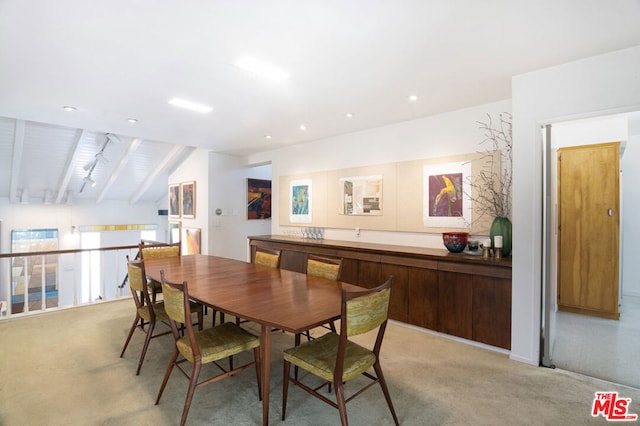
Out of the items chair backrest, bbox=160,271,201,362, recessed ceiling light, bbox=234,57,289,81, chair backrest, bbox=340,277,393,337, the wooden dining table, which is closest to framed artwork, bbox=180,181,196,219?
the wooden dining table

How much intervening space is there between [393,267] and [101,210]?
8550 millimetres

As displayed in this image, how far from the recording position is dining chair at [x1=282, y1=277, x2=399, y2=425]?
1651mm

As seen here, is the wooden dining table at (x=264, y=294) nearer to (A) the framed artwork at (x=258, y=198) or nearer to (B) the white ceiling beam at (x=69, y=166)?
(A) the framed artwork at (x=258, y=198)

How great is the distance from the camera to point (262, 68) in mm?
2596

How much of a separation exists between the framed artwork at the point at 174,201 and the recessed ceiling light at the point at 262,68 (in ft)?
16.9

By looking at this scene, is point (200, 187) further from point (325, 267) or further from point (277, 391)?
point (277, 391)

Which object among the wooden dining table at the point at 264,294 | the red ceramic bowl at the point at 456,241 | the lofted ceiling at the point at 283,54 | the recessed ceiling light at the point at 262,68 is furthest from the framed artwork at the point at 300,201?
the recessed ceiling light at the point at 262,68

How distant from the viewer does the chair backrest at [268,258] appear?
10.8ft

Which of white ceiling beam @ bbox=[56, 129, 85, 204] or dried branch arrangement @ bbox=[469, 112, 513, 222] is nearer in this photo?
dried branch arrangement @ bbox=[469, 112, 513, 222]

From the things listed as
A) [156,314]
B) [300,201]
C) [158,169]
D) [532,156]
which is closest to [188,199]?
[158,169]

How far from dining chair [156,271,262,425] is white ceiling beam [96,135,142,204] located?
4.77 metres

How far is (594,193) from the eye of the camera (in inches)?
154

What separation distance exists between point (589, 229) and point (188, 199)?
686cm

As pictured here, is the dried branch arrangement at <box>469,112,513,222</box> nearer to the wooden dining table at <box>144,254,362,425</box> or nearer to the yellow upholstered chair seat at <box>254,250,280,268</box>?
the wooden dining table at <box>144,254,362,425</box>
